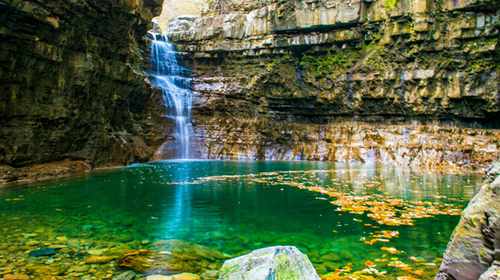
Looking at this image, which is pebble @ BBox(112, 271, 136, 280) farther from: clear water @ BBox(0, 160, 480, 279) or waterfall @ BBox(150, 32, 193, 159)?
waterfall @ BBox(150, 32, 193, 159)

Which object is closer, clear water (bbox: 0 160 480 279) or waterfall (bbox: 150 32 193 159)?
clear water (bbox: 0 160 480 279)

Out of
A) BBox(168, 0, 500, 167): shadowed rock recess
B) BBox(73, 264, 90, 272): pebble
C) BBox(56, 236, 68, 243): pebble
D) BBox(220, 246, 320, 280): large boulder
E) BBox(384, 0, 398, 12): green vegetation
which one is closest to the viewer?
BBox(220, 246, 320, 280): large boulder

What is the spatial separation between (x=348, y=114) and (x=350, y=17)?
11132 millimetres

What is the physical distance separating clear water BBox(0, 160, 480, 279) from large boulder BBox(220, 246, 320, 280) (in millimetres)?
1085

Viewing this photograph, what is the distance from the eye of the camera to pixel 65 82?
18328 mm

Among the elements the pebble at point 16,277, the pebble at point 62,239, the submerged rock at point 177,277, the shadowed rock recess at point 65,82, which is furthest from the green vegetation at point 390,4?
the pebble at point 16,277

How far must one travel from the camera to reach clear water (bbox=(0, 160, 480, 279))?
506 cm

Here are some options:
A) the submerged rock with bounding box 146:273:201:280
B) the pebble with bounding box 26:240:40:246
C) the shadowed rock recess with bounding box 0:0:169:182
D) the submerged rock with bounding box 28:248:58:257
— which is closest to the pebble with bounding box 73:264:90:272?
the submerged rock with bounding box 28:248:58:257

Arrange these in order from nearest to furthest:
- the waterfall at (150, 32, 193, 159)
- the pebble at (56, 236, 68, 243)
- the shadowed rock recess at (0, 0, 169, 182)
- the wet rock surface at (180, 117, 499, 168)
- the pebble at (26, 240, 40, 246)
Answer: the pebble at (26, 240, 40, 246) → the pebble at (56, 236, 68, 243) → the shadowed rock recess at (0, 0, 169, 182) → the wet rock surface at (180, 117, 499, 168) → the waterfall at (150, 32, 193, 159)

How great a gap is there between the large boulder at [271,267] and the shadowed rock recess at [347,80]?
90.9 ft

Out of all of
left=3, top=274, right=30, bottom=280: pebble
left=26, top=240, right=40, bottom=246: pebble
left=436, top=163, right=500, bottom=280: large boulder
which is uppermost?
left=436, top=163, right=500, bottom=280: large boulder

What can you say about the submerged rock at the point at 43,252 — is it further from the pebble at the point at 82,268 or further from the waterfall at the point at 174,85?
the waterfall at the point at 174,85

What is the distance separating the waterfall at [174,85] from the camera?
37000mm

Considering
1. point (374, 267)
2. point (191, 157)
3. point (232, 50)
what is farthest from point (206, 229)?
point (232, 50)
